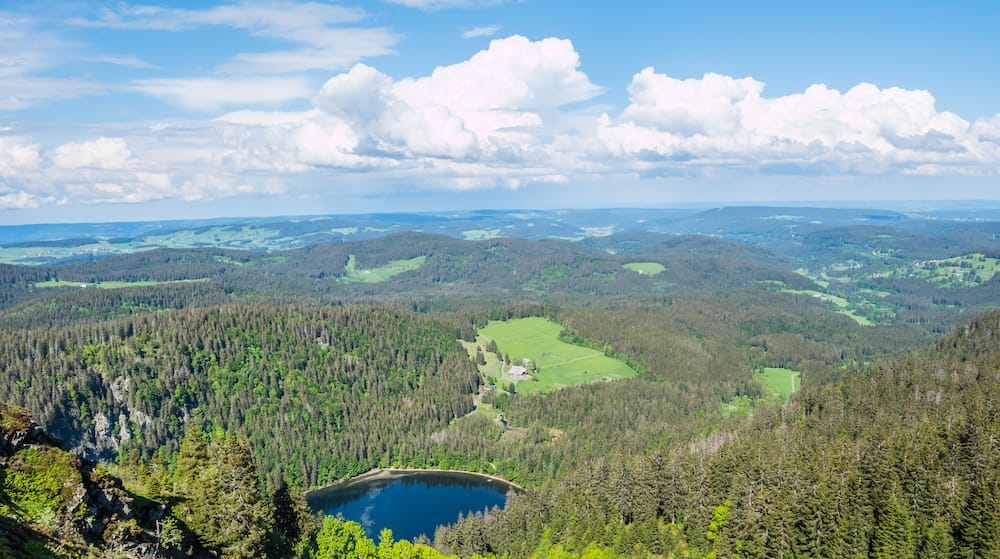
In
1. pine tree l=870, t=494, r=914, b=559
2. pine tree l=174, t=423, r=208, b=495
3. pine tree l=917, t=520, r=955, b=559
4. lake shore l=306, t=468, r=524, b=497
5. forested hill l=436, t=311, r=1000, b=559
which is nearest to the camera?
pine tree l=174, t=423, r=208, b=495

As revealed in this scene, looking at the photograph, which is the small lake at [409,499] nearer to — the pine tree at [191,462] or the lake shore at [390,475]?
the lake shore at [390,475]

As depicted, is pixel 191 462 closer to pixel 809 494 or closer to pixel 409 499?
pixel 809 494

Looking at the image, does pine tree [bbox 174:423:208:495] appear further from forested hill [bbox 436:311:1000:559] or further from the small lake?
the small lake

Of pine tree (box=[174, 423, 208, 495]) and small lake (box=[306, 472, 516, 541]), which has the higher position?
pine tree (box=[174, 423, 208, 495])

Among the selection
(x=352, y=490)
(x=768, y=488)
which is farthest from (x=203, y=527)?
(x=352, y=490)

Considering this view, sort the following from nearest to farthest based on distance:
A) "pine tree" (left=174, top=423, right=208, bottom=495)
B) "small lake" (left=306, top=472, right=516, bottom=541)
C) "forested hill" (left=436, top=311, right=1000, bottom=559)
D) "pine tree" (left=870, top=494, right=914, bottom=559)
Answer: "pine tree" (left=174, top=423, right=208, bottom=495) → "pine tree" (left=870, top=494, right=914, bottom=559) → "forested hill" (left=436, top=311, right=1000, bottom=559) → "small lake" (left=306, top=472, right=516, bottom=541)

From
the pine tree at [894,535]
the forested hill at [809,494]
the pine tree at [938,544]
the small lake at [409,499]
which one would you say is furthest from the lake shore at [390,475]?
the pine tree at [938,544]

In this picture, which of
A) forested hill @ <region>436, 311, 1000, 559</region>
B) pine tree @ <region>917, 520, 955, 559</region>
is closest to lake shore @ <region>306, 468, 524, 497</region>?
forested hill @ <region>436, 311, 1000, 559</region>

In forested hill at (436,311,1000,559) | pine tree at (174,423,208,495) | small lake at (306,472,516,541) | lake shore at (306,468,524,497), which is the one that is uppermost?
pine tree at (174,423,208,495)
